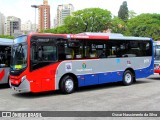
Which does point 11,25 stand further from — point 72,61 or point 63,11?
point 72,61

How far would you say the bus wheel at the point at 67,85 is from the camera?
12866mm

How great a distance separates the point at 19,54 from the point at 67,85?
2519mm

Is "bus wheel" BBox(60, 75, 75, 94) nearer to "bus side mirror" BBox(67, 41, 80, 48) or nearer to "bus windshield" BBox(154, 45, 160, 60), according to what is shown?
"bus side mirror" BBox(67, 41, 80, 48)

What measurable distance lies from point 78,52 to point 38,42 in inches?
88.8

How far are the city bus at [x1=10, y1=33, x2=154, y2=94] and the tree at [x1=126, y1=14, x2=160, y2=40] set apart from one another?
38939mm

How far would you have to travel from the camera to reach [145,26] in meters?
56.6

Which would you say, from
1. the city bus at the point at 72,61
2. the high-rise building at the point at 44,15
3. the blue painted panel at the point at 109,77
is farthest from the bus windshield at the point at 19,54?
the high-rise building at the point at 44,15

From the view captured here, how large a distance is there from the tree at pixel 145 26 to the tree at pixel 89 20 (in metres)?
7.42

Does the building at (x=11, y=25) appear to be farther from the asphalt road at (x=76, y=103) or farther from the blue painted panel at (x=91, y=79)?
the asphalt road at (x=76, y=103)

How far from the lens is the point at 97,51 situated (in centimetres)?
1452

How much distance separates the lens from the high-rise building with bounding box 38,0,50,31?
250 feet

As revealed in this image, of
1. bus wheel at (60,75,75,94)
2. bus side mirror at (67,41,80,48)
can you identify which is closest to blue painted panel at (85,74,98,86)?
bus wheel at (60,75,75,94)

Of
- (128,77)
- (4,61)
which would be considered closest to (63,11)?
(128,77)

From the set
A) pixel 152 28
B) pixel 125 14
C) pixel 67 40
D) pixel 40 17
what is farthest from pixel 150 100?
pixel 125 14
